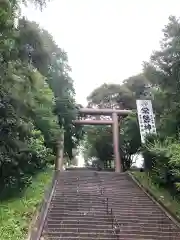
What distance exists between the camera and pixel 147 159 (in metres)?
17.1

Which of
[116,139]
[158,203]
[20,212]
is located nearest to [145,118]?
[116,139]

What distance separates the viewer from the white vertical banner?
776 inches

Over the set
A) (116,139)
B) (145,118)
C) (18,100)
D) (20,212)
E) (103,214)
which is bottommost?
(103,214)

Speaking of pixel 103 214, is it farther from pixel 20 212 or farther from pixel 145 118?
pixel 145 118

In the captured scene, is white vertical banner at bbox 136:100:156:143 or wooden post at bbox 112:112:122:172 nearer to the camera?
white vertical banner at bbox 136:100:156:143

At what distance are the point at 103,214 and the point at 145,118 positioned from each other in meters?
11.0

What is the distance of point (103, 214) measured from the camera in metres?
10.4

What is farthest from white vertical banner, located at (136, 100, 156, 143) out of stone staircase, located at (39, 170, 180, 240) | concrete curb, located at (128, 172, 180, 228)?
stone staircase, located at (39, 170, 180, 240)

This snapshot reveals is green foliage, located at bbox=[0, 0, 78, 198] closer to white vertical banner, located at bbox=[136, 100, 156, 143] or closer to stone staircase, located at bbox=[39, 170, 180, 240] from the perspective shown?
stone staircase, located at bbox=[39, 170, 180, 240]

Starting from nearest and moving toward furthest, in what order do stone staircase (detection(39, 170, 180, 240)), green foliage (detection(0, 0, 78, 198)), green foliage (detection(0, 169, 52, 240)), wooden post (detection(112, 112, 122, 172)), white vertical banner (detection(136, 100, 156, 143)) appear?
1. green foliage (detection(0, 169, 52, 240))
2. stone staircase (detection(39, 170, 180, 240))
3. green foliage (detection(0, 0, 78, 198))
4. white vertical banner (detection(136, 100, 156, 143))
5. wooden post (detection(112, 112, 122, 172))

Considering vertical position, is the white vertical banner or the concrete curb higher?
the white vertical banner

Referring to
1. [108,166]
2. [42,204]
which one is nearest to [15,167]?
[42,204]

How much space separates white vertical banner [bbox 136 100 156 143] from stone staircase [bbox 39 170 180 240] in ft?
17.1

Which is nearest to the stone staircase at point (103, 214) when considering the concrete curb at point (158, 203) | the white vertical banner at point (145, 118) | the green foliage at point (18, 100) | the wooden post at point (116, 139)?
the concrete curb at point (158, 203)
